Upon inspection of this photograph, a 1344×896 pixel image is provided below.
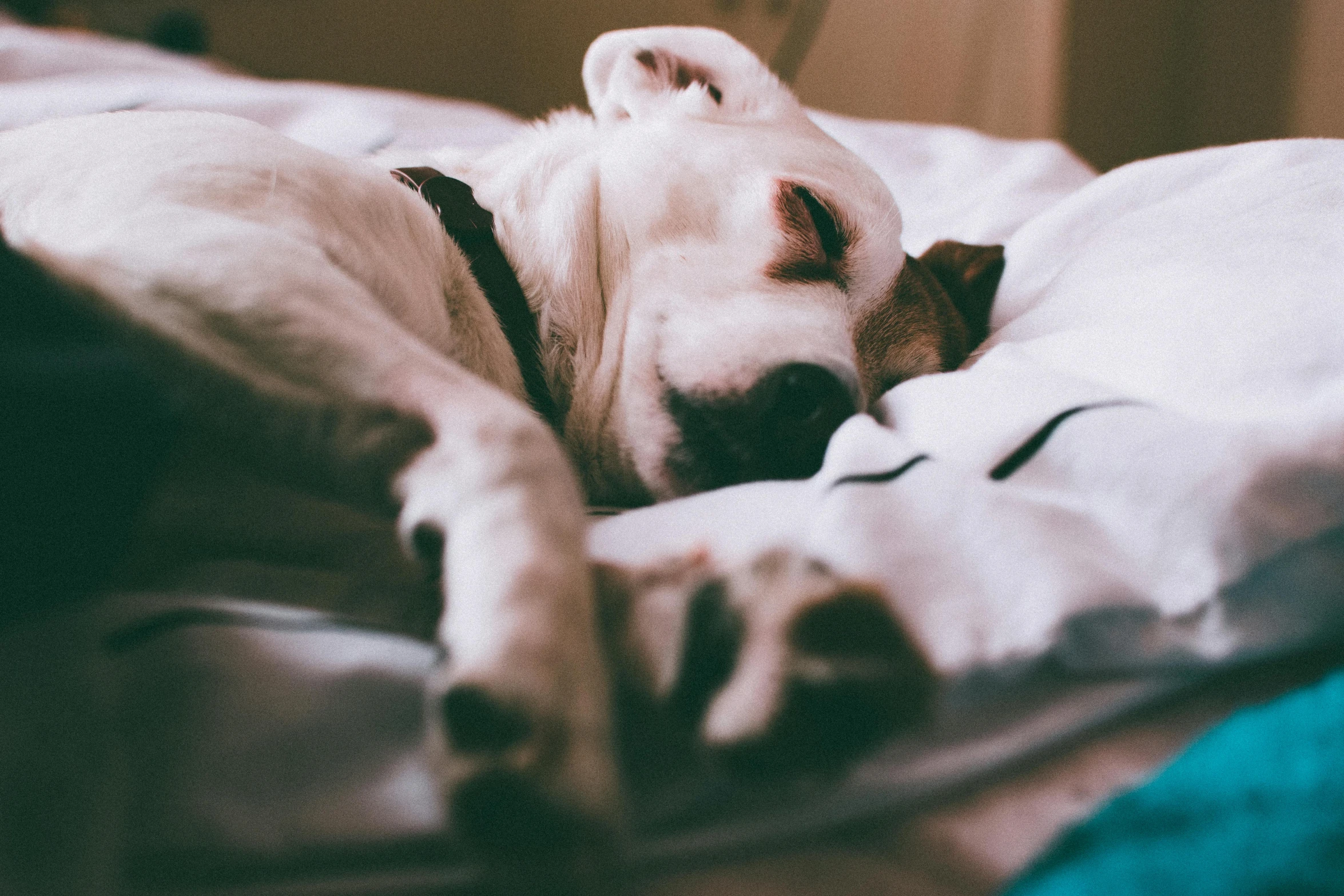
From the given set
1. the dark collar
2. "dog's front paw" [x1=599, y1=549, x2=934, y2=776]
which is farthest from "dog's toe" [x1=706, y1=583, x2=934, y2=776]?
the dark collar

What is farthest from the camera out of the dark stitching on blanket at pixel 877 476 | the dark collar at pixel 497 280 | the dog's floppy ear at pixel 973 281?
the dog's floppy ear at pixel 973 281

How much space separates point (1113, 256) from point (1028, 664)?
67 centimetres

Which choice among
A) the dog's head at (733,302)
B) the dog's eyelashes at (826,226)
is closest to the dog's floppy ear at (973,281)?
the dog's head at (733,302)

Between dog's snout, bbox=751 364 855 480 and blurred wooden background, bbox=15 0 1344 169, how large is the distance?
2400mm

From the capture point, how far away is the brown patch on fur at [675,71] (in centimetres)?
130

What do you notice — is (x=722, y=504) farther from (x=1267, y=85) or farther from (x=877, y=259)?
(x=1267, y=85)

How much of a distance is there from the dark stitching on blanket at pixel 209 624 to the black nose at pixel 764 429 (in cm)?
42

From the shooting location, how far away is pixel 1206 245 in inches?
34.1

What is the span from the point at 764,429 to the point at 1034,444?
28cm

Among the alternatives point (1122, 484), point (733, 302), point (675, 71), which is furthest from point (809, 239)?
point (1122, 484)

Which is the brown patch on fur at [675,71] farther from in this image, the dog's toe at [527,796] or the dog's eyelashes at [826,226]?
the dog's toe at [527,796]

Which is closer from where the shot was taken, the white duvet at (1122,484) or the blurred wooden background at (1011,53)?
the white duvet at (1122,484)

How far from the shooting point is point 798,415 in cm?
83

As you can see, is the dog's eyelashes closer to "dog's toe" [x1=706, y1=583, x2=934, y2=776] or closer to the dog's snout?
the dog's snout
